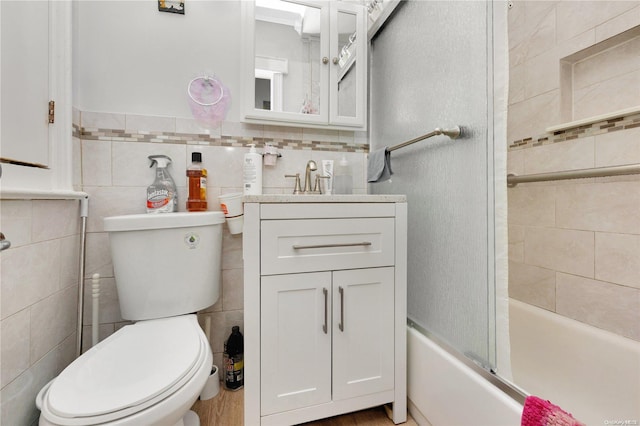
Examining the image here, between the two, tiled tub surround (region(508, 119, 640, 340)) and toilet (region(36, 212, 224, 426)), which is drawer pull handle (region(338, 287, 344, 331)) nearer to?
toilet (region(36, 212, 224, 426))

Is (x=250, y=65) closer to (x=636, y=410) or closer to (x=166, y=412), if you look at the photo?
(x=166, y=412)

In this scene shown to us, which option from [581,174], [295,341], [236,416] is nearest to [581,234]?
[581,174]

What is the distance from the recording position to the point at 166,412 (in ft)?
1.99

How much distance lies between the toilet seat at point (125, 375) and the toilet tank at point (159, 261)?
0.40ft

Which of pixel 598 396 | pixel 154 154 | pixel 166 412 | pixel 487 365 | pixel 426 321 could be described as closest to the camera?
pixel 166 412

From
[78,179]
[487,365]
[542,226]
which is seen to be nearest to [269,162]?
[78,179]

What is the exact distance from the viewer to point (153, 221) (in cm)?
96

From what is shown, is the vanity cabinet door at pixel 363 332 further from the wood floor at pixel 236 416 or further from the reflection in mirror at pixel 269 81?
the reflection in mirror at pixel 269 81

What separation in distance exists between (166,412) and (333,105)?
1300 millimetres

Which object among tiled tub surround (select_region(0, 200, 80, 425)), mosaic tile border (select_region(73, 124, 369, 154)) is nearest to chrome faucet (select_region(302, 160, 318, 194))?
mosaic tile border (select_region(73, 124, 369, 154))

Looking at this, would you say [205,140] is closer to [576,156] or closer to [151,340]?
[151,340]

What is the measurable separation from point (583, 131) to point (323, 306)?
126cm

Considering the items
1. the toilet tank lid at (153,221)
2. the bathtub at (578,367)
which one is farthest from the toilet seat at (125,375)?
the bathtub at (578,367)

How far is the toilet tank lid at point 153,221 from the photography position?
3.08 ft
